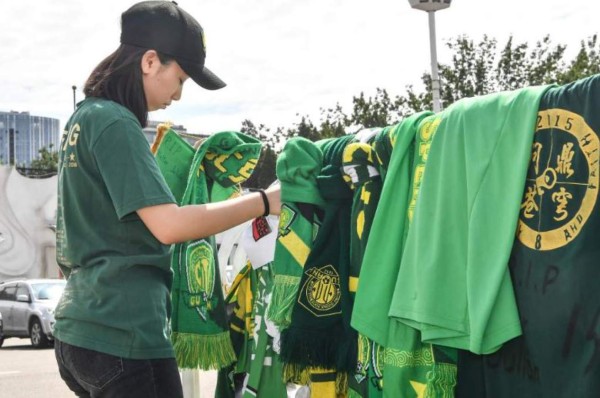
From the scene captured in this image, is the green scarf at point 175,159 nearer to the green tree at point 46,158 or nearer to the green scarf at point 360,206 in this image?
the green scarf at point 360,206

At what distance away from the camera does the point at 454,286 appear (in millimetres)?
2492

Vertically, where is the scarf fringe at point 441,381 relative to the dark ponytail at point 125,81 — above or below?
below

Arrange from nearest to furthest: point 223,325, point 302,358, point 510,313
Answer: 1. point 510,313
2. point 302,358
3. point 223,325

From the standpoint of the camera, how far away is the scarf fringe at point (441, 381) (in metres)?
2.53

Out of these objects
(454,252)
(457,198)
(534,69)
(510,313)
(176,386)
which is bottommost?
(176,386)

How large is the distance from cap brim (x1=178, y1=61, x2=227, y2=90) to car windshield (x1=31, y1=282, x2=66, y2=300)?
51.7 feet

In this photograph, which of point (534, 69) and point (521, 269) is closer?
point (521, 269)

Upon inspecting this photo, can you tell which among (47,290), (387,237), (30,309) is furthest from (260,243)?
(47,290)

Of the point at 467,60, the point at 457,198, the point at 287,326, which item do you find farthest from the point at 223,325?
the point at 467,60

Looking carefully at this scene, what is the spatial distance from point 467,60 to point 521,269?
833 inches

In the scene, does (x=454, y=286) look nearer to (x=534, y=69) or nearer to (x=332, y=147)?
(x=332, y=147)

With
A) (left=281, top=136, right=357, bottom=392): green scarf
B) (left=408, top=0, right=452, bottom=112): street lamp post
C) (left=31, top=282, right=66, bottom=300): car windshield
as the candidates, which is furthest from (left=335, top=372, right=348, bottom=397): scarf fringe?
(left=31, top=282, right=66, bottom=300): car windshield

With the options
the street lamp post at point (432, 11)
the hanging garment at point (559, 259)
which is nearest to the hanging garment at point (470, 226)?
the hanging garment at point (559, 259)

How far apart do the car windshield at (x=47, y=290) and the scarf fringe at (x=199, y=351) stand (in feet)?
48.8
